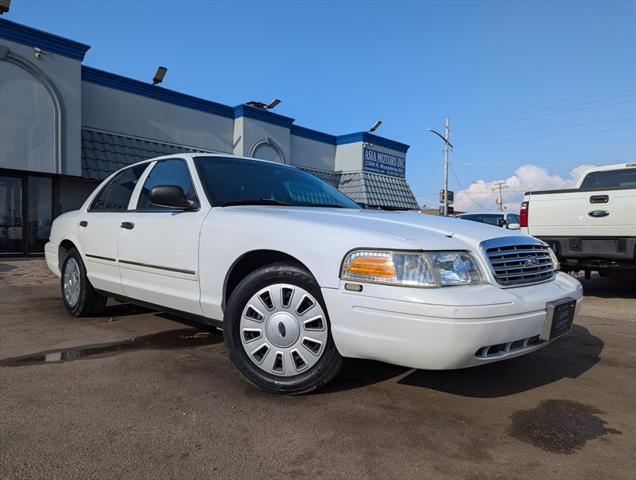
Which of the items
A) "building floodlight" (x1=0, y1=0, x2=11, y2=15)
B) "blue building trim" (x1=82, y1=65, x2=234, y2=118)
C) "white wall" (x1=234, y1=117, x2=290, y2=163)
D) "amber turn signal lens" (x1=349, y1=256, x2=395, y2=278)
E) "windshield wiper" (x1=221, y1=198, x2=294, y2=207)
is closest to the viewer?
"amber turn signal lens" (x1=349, y1=256, x2=395, y2=278)

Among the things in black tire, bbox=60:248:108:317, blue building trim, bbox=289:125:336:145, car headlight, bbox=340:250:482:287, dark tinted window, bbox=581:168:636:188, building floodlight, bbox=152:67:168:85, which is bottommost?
black tire, bbox=60:248:108:317

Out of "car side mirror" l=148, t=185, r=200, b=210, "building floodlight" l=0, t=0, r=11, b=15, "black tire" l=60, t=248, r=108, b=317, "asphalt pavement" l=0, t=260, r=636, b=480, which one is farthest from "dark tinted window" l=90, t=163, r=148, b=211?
"building floodlight" l=0, t=0, r=11, b=15

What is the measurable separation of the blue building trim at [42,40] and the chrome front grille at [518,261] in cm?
1299

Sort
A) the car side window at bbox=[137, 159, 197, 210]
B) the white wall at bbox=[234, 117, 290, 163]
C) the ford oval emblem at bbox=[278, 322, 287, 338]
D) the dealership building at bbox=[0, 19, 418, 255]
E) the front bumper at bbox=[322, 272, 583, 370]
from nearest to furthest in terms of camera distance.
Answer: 1. the front bumper at bbox=[322, 272, 583, 370]
2. the ford oval emblem at bbox=[278, 322, 287, 338]
3. the car side window at bbox=[137, 159, 197, 210]
4. the dealership building at bbox=[0, 19, 418, 255]
5. the white wall at bbox=[234, 117, 290, 163]

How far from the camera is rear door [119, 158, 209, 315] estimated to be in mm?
3381

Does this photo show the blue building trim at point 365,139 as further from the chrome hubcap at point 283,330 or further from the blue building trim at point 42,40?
the chrome hubcap at point 283,330

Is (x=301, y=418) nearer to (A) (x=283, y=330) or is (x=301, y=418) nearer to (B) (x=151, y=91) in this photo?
(A) (x=283, y=330)

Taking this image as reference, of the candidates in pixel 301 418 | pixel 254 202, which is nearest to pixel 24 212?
pixel 254 202

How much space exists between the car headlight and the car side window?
5.12ft

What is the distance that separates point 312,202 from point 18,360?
8.32 ft

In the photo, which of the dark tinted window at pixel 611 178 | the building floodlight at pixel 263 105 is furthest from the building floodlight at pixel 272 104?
the dark tinted window at pixel 611 178

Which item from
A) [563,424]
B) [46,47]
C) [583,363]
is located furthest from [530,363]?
[46,47]

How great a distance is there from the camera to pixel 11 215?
40.5ft

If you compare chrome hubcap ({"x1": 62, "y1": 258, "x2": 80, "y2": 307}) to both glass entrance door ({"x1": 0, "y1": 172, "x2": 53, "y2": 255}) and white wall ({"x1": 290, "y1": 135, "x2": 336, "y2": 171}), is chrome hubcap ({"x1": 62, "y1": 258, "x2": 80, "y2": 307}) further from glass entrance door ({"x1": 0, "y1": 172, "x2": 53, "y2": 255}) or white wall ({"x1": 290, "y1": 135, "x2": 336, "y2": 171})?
white wall ({"x1": 290, "y1": 135, "x2": 336, "y2": 171})
